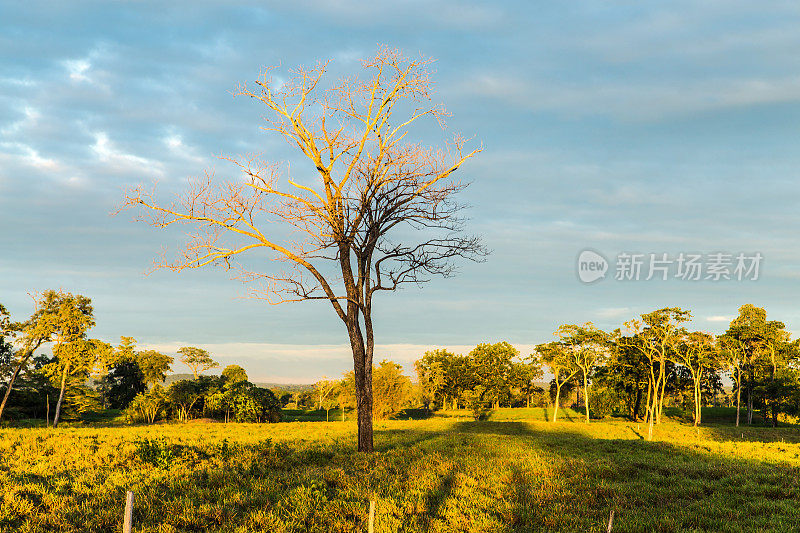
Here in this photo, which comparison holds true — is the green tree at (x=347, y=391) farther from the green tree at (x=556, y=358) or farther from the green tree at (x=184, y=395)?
the green tree at (x=556, y=358)

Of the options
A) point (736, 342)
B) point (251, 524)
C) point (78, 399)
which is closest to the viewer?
point (251, 524)

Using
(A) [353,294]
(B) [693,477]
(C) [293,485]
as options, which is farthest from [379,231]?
(B) [693,477]

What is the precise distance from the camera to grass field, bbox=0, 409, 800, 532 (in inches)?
348

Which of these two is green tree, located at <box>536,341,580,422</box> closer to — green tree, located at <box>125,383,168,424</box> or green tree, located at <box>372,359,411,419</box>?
green tree, located at <box>372,359,411,419</box>

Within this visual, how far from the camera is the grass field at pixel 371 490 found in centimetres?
884

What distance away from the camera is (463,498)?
10.8 meters

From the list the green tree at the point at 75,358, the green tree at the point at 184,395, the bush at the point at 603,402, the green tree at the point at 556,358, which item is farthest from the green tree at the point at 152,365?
the bush at the point at 603,402

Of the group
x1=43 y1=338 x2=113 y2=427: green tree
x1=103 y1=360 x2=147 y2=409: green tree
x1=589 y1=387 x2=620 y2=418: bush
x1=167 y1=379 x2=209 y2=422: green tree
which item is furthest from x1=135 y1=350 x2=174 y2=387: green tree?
x1=589 y1=387 x2=620 y2=418: bush

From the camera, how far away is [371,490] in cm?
1105

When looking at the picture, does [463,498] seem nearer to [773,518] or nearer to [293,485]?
[293,485]

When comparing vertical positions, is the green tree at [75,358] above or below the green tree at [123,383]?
above

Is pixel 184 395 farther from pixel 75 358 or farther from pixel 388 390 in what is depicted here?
pixel 388 390

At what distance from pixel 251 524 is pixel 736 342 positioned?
257 feet

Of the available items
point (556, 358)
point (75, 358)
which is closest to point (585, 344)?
point (556, 358)
